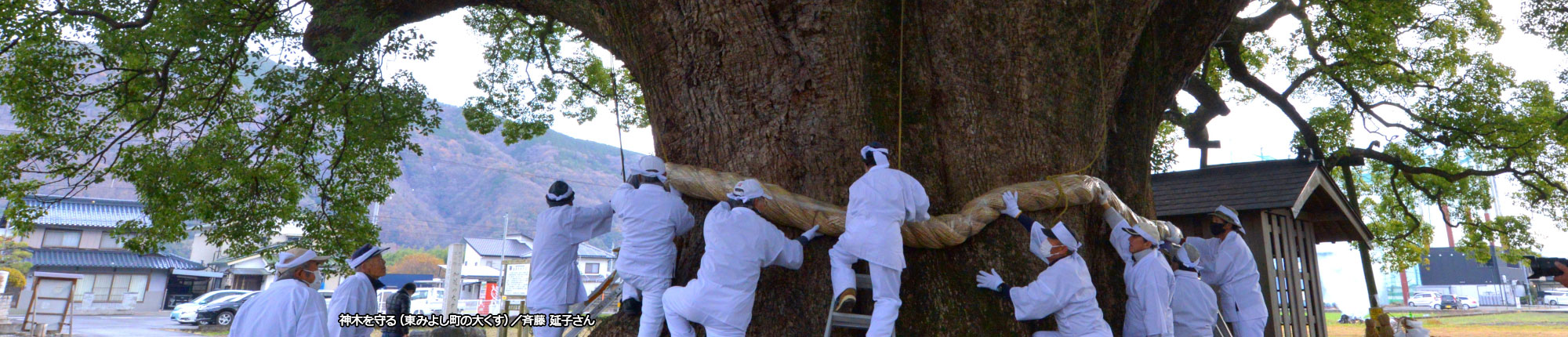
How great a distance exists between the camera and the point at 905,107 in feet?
15.8

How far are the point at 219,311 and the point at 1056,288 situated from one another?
65.9ft

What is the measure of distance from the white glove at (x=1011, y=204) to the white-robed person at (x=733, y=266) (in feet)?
3.40

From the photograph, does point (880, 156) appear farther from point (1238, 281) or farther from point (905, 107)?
point (1238, 281)

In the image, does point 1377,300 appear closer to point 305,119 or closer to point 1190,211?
point 1190,211

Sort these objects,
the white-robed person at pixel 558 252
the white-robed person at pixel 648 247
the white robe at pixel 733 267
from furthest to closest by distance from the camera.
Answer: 1. the white-robed person at pixel 558 252
2. the white-robed person at pixel 648 247
3. the white robe at pixel 733 267

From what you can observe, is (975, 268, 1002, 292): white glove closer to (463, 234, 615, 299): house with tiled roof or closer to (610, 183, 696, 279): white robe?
(610, 183, 696, 279): white robe

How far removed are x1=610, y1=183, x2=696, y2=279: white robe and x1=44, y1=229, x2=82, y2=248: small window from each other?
30.5 m

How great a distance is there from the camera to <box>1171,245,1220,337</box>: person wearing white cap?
18.3ft

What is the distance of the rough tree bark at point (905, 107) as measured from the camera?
4.44m

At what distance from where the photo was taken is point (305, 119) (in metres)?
7.98

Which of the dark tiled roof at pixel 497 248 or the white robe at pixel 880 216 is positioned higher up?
the dark tiled roof at pixel 497 248

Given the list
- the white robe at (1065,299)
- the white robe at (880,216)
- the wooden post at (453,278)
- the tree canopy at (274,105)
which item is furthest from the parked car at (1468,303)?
the white robe at (880,216)

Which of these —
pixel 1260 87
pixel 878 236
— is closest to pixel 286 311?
pixel 878 236

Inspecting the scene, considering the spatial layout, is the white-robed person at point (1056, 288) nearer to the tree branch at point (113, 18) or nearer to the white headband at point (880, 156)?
the white headband at point (880, 156)
